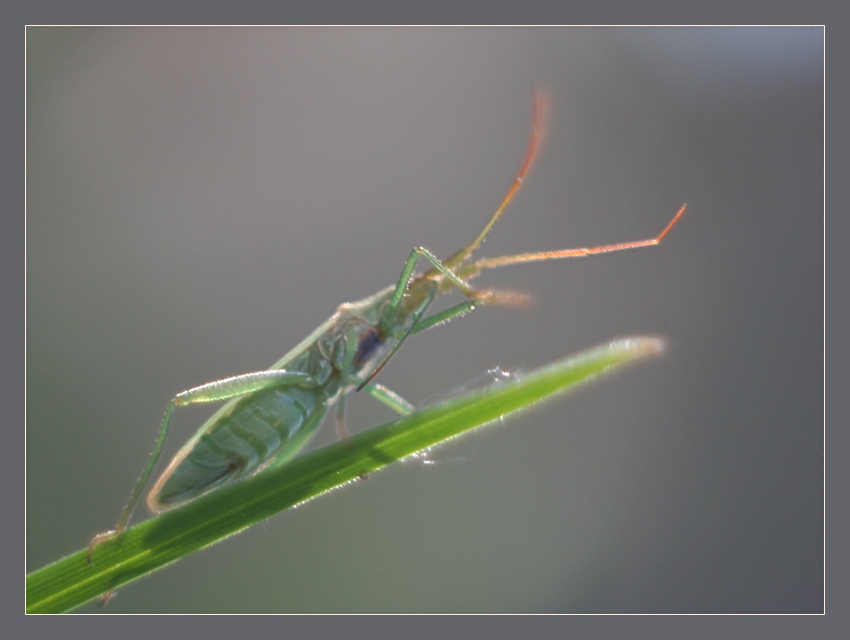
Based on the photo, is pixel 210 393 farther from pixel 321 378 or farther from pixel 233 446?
pixel 321 378

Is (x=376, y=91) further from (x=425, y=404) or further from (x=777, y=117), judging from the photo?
(x=425, y=404)

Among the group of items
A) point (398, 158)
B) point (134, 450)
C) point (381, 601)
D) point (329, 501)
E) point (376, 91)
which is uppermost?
point (376, 91)

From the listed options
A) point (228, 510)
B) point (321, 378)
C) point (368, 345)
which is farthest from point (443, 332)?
point (228, 510)

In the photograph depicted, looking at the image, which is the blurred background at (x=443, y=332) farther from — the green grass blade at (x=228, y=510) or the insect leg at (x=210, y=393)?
the green grass blade at (x=228, y=510)

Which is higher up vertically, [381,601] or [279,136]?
[279,136]

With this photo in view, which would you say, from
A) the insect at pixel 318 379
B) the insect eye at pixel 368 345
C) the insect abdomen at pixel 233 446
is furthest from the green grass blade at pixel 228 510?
the insect eye at pixel 368 345

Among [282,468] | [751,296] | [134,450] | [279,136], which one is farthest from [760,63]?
[134,450]

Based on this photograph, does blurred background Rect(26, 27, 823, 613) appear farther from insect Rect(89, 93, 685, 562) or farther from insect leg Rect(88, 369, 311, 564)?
insect leg Rect(88, 369, 311, 564)
